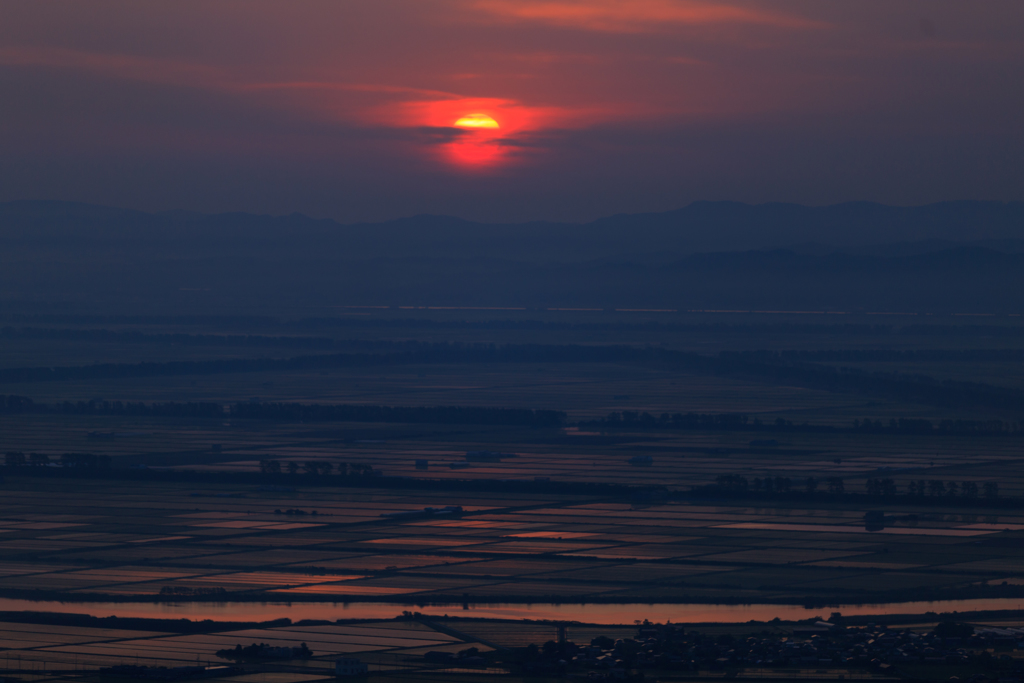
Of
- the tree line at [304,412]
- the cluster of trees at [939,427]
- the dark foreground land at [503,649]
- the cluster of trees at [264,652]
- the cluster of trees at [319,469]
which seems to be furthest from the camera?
the tree line at [304,412]

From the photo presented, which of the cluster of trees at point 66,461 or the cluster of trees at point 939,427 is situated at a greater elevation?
the cluster of trees at point 939,427

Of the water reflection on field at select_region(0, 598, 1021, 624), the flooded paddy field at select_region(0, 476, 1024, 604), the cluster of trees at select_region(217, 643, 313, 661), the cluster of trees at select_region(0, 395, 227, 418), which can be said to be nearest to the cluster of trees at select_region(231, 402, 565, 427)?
the cluster of trees at select_region(0, 395, 227, 418)

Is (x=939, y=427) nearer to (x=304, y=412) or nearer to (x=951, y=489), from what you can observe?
(x=951, y=489)

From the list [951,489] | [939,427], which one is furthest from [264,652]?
[939,427]

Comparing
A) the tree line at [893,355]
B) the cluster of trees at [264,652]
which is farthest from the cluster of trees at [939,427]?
the tree line at [893,355]

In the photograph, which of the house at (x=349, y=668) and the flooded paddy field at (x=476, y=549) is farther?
the flooded paddy field at (x=476, y=549)

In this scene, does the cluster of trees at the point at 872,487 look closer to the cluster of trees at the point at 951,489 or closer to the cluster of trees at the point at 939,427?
the cluster of trees at the point at 951,489
